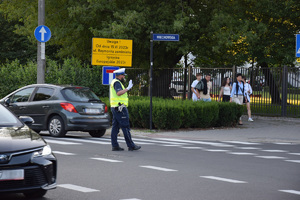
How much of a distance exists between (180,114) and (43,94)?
15.0ft

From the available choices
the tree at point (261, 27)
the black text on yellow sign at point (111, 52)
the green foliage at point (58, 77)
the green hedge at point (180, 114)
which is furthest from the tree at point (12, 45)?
the green hedge at point (180, 114)

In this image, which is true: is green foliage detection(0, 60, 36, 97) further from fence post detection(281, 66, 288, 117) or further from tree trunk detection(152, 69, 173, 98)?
fence post detection(281, 66, 288, 117)

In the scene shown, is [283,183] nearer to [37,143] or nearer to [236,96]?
[37,143]

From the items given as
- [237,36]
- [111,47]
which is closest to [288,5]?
[237,36]

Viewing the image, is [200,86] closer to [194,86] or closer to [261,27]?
[194,86]

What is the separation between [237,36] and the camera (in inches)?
1027

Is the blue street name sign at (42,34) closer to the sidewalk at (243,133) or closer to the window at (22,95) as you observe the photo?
the window at (22,95)

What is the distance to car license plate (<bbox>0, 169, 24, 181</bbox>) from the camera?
6.41 meters

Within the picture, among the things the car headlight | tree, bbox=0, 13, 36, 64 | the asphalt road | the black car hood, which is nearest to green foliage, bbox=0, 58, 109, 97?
the asphalt road

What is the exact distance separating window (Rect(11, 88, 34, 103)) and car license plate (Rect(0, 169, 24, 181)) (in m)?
10.3

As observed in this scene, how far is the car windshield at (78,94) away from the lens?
629 inches

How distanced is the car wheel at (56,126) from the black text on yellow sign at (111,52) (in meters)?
4.63

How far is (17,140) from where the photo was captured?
6.82m

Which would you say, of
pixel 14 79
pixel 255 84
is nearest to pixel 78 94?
pixel 14 79
